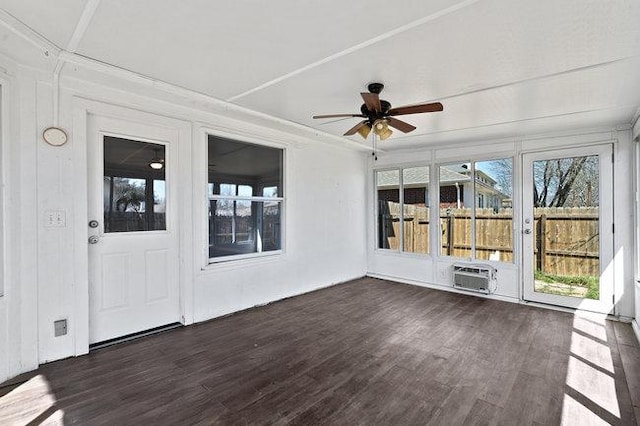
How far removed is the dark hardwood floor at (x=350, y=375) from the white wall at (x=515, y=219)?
0.76 meters

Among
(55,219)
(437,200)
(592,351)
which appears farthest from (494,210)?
(55,219)

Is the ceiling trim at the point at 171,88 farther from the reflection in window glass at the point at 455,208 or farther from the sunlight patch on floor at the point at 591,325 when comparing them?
the sunlight patch on floor at the point at 591,325

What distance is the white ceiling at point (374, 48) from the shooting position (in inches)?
69.5

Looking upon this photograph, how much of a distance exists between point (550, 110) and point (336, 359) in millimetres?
3424

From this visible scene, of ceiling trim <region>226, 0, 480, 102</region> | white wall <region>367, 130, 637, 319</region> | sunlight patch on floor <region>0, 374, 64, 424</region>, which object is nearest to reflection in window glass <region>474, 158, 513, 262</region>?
white wall <region>367, 130, 637, 319</region>

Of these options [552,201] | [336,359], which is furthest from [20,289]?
[552,201]

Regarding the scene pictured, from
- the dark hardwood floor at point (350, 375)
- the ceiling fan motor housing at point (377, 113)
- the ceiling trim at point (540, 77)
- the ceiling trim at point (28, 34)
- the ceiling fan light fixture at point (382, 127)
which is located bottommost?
the dark hardwood floor at point (350, 375)

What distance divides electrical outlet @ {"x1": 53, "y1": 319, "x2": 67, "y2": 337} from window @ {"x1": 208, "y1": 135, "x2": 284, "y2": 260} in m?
Answer: 1.46

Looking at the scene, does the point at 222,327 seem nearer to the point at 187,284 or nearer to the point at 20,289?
the point at 187,284

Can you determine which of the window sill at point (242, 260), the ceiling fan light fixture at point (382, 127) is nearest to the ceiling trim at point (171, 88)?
the ceiling fan light fixture at point (382, 127)

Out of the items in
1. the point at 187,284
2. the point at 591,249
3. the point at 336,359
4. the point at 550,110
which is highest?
the point at 550,110

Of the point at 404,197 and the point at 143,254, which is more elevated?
the point at 404,197

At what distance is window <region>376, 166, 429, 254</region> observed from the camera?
17.7 feet

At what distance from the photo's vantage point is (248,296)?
4.03 m
